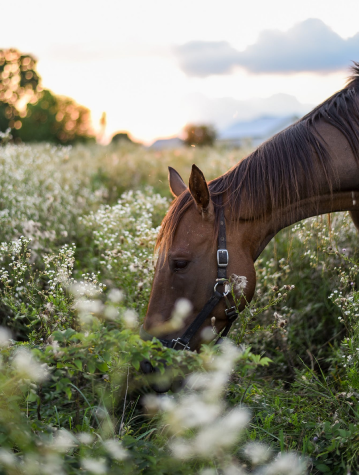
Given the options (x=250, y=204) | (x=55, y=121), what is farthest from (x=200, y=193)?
(x=55, y=121)

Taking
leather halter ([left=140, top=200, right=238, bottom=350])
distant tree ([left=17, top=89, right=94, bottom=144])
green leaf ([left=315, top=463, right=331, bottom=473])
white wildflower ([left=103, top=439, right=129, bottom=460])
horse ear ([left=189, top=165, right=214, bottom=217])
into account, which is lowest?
green leaf ([left=315, top=463, right=331, bottom=473])

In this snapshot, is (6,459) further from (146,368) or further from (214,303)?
(214,303)

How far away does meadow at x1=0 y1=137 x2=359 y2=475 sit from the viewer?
1.45 metres

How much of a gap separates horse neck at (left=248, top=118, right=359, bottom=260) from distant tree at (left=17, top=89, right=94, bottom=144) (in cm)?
4215

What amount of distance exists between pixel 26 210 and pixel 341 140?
127 inches


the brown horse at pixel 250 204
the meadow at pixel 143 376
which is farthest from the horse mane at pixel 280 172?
the meadow at pixel 143 376

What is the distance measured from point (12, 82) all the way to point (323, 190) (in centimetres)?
4627

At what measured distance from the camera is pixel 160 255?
7.94 ft

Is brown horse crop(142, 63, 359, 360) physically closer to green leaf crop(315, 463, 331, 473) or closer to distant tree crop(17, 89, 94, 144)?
A: green leaf crop(315, 463, 331, 473)

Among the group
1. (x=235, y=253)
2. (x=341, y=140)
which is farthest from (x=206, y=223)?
(x=341, y=140)

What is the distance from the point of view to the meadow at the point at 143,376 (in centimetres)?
145

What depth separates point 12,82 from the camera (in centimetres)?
4150

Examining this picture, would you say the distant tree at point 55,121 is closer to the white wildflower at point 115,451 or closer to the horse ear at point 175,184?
the horse ear at point 175,184

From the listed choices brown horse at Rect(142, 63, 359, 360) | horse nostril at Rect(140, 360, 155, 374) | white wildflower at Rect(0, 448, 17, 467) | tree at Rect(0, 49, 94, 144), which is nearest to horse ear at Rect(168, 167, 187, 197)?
brown horse at Rect(142, 63, 359, 360)
